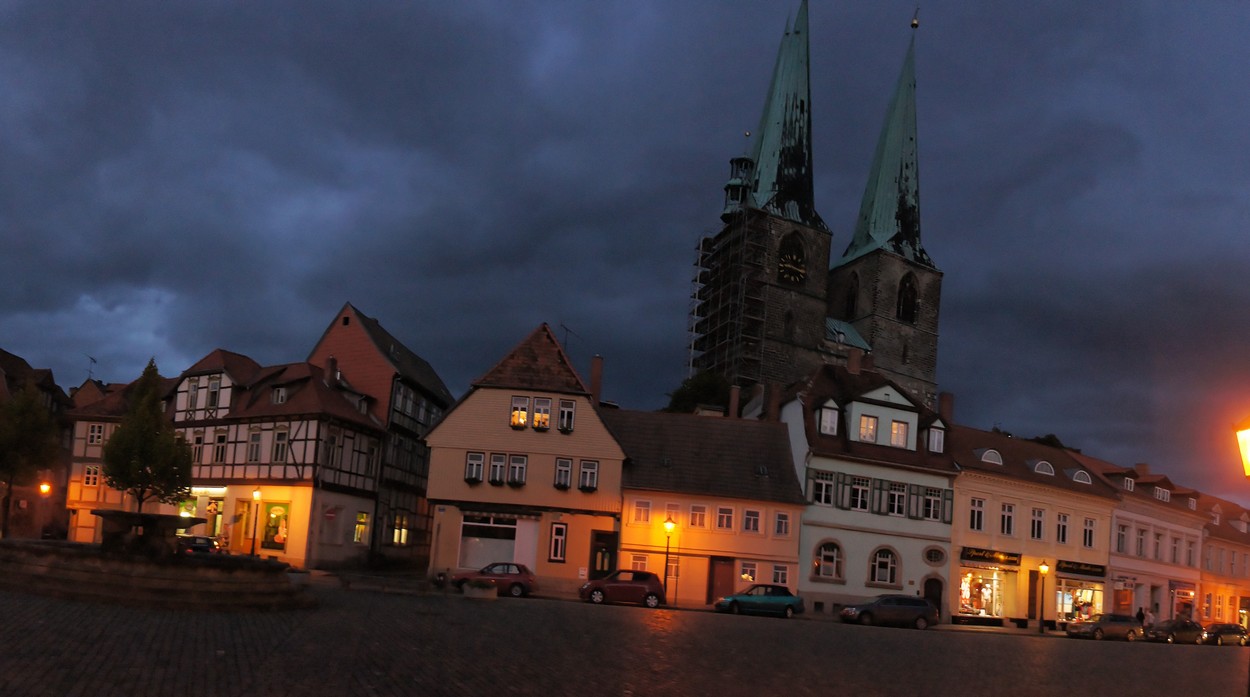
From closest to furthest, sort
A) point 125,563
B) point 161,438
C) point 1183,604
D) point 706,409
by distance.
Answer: point 125,563 < point 161,438 < point 706,409 < point 1183,604

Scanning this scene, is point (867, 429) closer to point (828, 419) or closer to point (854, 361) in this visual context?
point (828, 419)

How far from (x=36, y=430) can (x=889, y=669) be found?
1797 inches

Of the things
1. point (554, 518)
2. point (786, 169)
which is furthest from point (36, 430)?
point (786, 169)

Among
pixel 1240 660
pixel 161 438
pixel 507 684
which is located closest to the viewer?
pixel 507 684

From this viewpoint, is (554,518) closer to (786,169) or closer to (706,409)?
(706,409)

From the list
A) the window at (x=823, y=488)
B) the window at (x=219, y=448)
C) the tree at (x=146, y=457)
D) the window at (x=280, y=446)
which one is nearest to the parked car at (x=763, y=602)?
the window at (x=823, y=488)

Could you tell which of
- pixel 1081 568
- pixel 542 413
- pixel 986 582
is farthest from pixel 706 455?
pixel 1081 568

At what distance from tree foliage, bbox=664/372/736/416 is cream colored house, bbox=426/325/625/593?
31.8 m

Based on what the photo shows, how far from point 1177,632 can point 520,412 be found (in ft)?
100

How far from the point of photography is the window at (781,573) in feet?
160

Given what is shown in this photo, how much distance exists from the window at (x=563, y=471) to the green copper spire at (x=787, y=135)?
211ft

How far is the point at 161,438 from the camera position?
45.0m

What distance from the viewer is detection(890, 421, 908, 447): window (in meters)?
52.8

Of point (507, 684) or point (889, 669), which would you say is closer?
point (507, 684)
